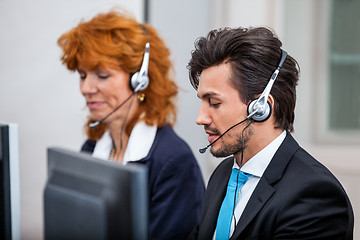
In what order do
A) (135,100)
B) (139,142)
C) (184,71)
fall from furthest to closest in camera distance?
(184,71), (135,100), (139,142)

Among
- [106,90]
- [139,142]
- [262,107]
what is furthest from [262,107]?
[106,90]

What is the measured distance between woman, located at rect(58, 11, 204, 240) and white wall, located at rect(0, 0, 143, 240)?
1.76 ft

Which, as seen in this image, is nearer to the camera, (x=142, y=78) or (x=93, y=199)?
(x=93, y=199)

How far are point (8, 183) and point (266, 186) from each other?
1.93 feet

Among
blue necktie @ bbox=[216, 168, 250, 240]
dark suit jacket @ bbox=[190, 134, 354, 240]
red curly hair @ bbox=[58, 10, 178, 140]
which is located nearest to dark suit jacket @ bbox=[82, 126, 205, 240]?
red curly hair @ bbox=[58, 10, 178, 140]

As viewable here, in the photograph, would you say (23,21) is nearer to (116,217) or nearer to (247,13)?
(247,13)

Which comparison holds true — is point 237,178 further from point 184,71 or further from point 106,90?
point 184,71

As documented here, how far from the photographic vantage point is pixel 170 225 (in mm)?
1737

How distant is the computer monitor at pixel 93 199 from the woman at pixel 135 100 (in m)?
0.83

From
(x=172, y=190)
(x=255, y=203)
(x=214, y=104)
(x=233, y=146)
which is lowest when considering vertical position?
(x=172, y=190)

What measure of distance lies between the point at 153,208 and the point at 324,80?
1.53m

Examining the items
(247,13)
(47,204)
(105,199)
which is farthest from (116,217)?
(247,13)

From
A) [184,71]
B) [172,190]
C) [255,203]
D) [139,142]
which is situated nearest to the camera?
[255,203]

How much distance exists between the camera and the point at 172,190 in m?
1.77
